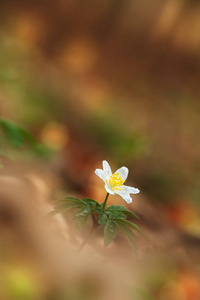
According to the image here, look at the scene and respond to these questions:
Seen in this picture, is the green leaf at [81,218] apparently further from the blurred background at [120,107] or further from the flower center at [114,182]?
the blurred background at [120,107]

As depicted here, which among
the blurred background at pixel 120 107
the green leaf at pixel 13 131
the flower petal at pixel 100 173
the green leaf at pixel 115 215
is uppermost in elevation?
the blurred background at pixel 120 107

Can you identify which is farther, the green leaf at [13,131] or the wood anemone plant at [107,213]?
the green leaf at [13,131]

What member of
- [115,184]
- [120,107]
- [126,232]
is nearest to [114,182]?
[115,184]

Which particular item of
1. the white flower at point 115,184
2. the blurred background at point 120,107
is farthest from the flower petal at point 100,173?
the blurred background at point 120,107

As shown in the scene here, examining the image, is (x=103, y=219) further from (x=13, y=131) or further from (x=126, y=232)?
(x=13, y=131)

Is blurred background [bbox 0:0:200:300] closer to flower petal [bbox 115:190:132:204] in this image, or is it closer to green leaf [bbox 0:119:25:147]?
green leaf [bbox 0:119:25:147]

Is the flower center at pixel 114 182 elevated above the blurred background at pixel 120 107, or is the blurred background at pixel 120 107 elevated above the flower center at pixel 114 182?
the blurred background at pixel 120 107
